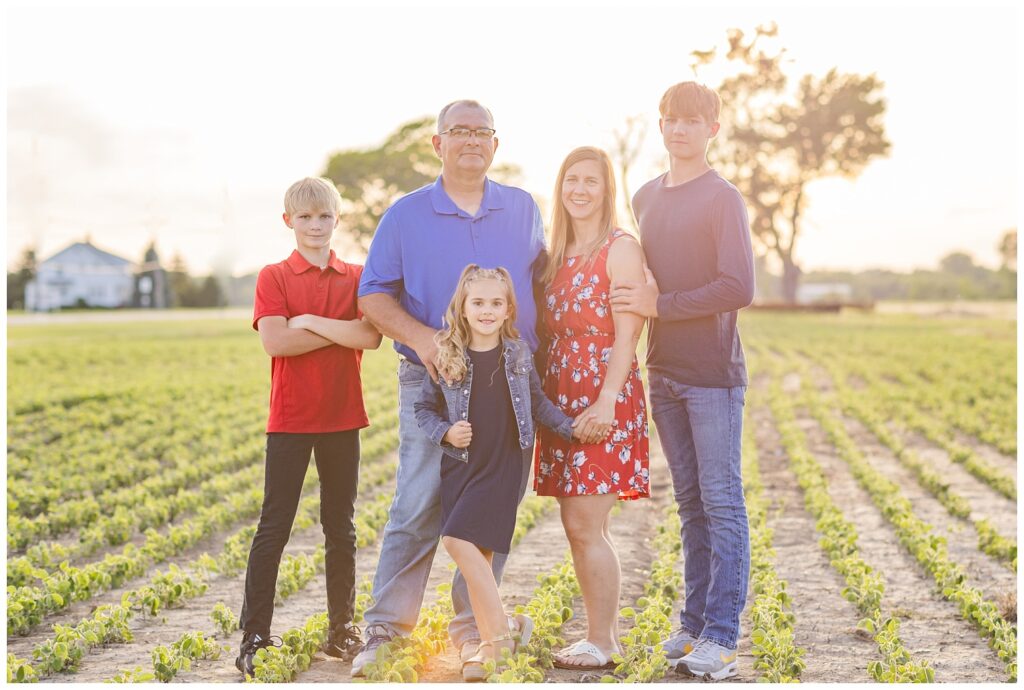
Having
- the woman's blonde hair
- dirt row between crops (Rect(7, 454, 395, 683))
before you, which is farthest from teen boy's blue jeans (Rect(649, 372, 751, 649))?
dirt row between crops (Rect(7, 454, 395, 683))

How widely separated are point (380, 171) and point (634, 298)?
43.6 metres

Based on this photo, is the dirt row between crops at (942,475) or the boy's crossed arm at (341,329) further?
the dirt row between crops at (942,475)

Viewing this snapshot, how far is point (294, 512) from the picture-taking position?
4488 millimetres

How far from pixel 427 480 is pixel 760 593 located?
2191 mm

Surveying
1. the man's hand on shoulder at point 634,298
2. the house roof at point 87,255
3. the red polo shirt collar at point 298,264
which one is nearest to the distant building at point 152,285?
the house roof at point 87,255

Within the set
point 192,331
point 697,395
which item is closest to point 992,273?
point 192,331

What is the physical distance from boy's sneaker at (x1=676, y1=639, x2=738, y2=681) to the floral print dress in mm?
678

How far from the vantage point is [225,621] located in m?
5.04

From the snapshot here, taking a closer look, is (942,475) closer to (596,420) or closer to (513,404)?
(596,420)

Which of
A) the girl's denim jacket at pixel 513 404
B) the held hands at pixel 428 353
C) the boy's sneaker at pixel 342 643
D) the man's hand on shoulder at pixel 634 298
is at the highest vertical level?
the man's hand on shoulder at pixel 634 298

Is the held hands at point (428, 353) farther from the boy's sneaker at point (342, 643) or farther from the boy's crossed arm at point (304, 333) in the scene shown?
the boy's sneaker at point (342, 643)

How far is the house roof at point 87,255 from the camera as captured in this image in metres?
76.9

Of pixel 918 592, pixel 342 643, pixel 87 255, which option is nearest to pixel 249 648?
pixel 342 643

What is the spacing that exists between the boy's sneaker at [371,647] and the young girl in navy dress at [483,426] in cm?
40
